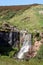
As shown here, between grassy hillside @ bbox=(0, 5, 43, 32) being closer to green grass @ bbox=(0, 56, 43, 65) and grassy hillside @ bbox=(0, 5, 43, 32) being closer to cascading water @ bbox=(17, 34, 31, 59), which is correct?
cascading water @ bbox=(17, 34, 31, 59)

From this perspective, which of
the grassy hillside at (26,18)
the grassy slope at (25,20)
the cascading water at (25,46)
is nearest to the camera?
the grassy slope at (25,20)

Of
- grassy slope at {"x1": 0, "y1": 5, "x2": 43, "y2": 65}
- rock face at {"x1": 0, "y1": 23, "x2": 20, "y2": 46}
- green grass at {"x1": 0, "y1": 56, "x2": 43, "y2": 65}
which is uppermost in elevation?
grassy slope at {"x1": 0, "y1": 5, "x2": 43, "y2": 65}

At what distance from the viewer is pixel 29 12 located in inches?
2421

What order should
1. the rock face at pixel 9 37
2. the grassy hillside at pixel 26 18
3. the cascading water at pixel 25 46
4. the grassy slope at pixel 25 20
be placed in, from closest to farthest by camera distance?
1. the grassy slope at pixel 25 20
2. the cascading water at pixel 25 46
3. the rock face at pixel 9 37
4. the grassy hillside at pixel 26 18

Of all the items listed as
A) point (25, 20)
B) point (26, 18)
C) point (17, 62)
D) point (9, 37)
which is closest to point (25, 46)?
point (9, 37)

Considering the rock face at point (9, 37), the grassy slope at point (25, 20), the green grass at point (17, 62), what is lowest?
the green grass at point (17, 62)

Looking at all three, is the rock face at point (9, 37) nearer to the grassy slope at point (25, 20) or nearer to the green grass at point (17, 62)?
the grassy slope at point (25, 20)

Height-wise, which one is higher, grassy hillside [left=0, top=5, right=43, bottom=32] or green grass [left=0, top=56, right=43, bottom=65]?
grassy hillside [left=0, top=5, right=43, bottom=32]

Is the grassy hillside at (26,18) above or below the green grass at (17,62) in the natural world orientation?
above

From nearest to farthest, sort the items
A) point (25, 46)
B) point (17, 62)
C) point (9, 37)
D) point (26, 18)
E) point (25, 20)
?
point (17, 62) < point (25, 46) < point (9, 37) < point (25, 20) < point (26, 18)

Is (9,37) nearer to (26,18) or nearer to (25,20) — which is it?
(25,20)

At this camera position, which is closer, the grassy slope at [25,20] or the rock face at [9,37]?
the grassy slope at [25,20]

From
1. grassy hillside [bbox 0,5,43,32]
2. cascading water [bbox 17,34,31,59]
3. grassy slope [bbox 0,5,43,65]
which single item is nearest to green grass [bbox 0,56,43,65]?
grassy slope [bbox 0,5,43,65]

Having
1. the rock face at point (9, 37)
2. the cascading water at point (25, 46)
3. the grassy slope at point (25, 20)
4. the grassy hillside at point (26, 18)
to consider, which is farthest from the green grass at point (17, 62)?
the grassy hillside at point (26, 18)
